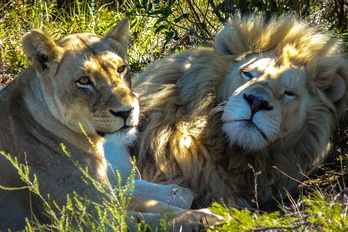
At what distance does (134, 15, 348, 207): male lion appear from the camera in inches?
201

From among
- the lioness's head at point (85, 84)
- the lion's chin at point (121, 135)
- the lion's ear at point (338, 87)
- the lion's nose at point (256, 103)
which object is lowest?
the lion's ear at point (338, 87)

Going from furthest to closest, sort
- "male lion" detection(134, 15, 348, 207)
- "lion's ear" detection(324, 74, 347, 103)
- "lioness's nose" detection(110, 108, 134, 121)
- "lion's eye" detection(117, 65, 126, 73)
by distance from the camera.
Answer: "lion's ear" detection(324, 74, 347, 103)
"male lion" detection(134, 15, 348, 207)
"lion's eye" detection(117, 65, 126, 73)
"lioness's nose" detection(110, 108, 134, 121)

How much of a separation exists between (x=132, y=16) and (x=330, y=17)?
5.19 ft

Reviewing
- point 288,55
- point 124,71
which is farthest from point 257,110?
point 124,71

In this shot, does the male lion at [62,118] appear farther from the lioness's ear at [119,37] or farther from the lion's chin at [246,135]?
the lion's chin at [246,135]

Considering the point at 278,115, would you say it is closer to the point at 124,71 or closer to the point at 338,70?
the point at 338,70

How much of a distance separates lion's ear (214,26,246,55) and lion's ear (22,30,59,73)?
1584 mm

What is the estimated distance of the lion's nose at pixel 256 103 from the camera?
4859 millimetres

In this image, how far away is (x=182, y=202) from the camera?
483 cm

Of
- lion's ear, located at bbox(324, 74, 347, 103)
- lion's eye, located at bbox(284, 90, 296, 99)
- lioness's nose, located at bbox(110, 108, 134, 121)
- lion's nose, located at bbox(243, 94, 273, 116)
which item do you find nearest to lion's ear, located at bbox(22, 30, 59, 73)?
lioness's nose, located at bbox(110, 108, 134, 121)

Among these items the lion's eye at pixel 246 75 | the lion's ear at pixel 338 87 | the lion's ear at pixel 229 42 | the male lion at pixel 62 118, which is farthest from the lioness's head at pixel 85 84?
the lion's ear at pixel 338 87

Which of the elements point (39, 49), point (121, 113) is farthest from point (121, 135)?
point (39, 49)

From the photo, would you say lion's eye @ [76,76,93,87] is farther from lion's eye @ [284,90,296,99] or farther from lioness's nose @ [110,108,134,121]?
lion's eye @ [284,90,296,99]

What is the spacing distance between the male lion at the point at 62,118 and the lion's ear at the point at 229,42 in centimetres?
120
